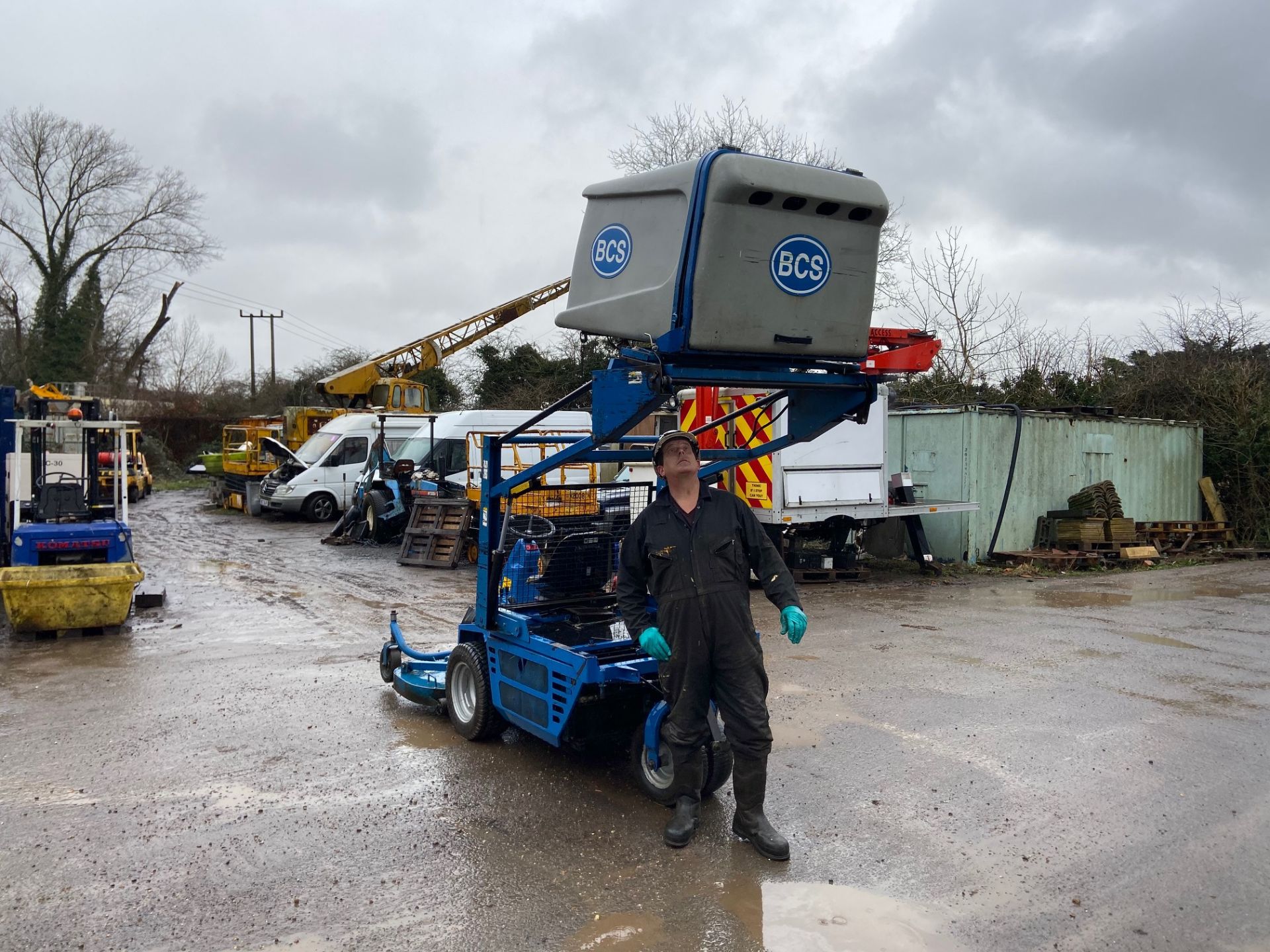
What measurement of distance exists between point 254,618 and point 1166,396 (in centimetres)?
1702

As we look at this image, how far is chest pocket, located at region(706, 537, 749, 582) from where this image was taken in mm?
4309

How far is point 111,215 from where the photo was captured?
124 ft

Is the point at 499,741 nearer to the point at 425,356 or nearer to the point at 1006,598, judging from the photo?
the point at 1006,598

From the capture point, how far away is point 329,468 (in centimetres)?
2088

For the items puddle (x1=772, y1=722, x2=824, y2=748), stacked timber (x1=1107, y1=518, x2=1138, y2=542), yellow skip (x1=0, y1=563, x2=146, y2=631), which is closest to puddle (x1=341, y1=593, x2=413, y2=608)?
yellow skip (x1=0, y1=563, x2=146, y2=631)

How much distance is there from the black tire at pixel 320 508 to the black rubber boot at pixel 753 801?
17829 millimetres

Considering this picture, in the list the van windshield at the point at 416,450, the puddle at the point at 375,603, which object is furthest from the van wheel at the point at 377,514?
the puddle at the point at 375,603

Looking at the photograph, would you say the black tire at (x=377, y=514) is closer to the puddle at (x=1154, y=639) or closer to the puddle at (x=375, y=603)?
the puddle at (x=375, y=603)

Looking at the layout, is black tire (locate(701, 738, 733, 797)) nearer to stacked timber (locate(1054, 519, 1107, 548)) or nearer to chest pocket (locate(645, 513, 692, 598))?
chest pocket (locate(645, 513, 692, 598))

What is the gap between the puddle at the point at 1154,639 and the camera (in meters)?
8.72

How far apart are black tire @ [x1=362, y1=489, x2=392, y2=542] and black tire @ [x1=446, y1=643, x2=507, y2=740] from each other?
1105cm

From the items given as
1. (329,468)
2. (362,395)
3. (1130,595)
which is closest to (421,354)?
(362,395)

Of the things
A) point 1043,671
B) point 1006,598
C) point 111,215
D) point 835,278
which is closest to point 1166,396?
point 1006,598

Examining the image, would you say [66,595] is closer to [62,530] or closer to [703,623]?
[62,530]
